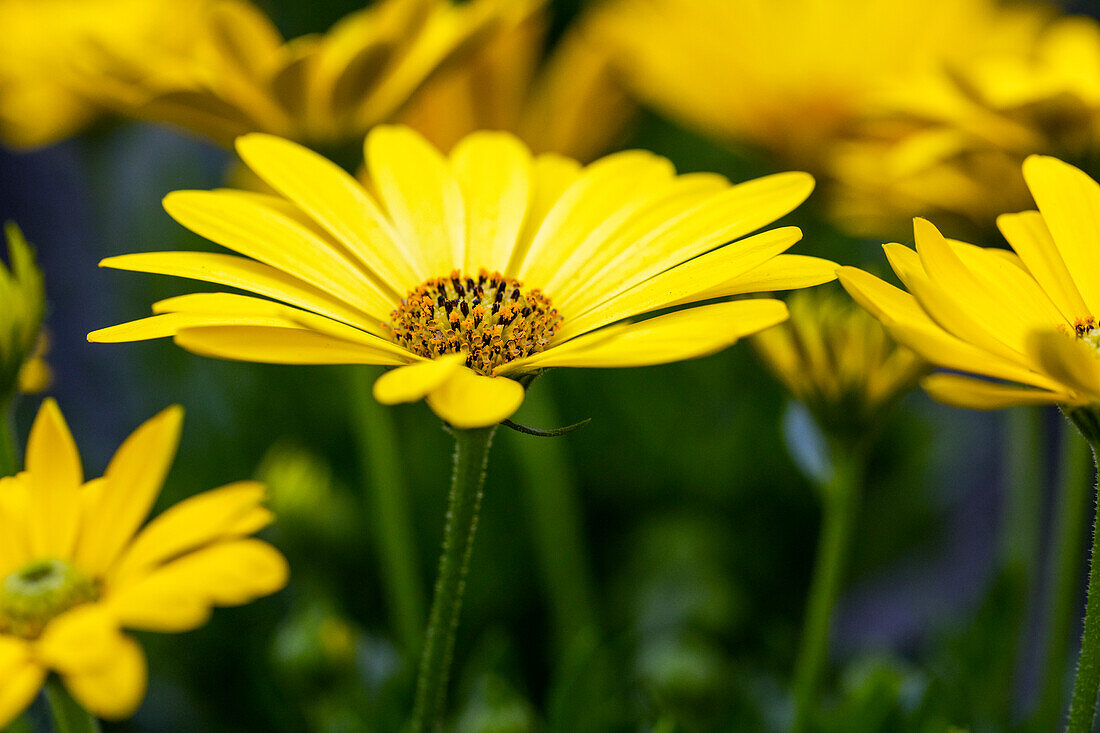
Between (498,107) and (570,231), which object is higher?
(498,107)

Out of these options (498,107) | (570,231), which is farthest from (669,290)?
(498,107)

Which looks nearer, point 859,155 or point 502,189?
point 502,189

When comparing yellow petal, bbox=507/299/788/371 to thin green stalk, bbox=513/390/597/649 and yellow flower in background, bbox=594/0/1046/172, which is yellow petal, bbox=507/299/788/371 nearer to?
thin green stalk, bbox=513/390/597/649

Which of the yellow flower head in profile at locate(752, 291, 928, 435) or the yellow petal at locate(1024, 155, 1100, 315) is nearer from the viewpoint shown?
the yellow petal at locate(1024, 155, 1100, 315)

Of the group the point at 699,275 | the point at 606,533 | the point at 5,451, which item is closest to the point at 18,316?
the point at 5,451

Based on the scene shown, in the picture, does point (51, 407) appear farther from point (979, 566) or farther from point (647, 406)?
point (979, 566)

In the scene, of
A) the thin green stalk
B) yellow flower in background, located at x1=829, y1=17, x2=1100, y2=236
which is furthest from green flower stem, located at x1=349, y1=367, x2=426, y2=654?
yellow flower in background, located at x1=829, y1=17, x2=1100, y2=236
